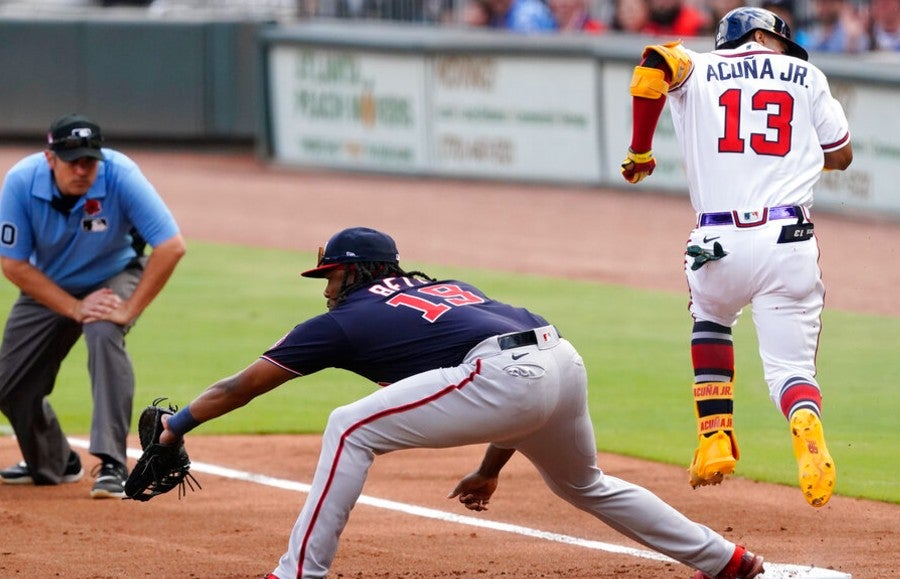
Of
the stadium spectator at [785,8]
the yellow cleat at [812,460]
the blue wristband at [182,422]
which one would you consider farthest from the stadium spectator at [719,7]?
the blue wristband at [182,422]

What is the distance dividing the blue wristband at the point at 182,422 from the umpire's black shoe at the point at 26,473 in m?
2.49

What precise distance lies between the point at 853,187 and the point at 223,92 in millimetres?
9937

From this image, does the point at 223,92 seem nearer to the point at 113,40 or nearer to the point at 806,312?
the point at 113,40

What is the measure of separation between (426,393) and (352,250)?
1.94 ft

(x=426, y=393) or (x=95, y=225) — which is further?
(x=95, y=225)

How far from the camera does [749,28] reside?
670cm

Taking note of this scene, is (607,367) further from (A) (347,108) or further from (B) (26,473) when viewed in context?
(A) (347,108)

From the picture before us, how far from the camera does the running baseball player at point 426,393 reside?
5.35m

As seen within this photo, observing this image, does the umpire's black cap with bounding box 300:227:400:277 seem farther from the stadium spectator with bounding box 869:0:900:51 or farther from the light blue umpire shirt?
Result: the stadium spectator with bounding box 869:0:900:51

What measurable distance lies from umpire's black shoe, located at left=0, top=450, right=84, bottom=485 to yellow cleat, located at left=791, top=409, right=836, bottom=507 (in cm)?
370

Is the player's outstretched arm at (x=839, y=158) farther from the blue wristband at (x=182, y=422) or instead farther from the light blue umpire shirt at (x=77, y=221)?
the light blue umpire shirt at (x=77, y=221)

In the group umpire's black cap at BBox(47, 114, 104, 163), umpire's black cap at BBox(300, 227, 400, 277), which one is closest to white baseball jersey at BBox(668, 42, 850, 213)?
umpire's black cap at BBox(300, 227, 400, 277)

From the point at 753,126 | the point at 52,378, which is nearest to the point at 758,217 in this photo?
the point at 753,126

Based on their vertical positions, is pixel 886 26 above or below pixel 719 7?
below
